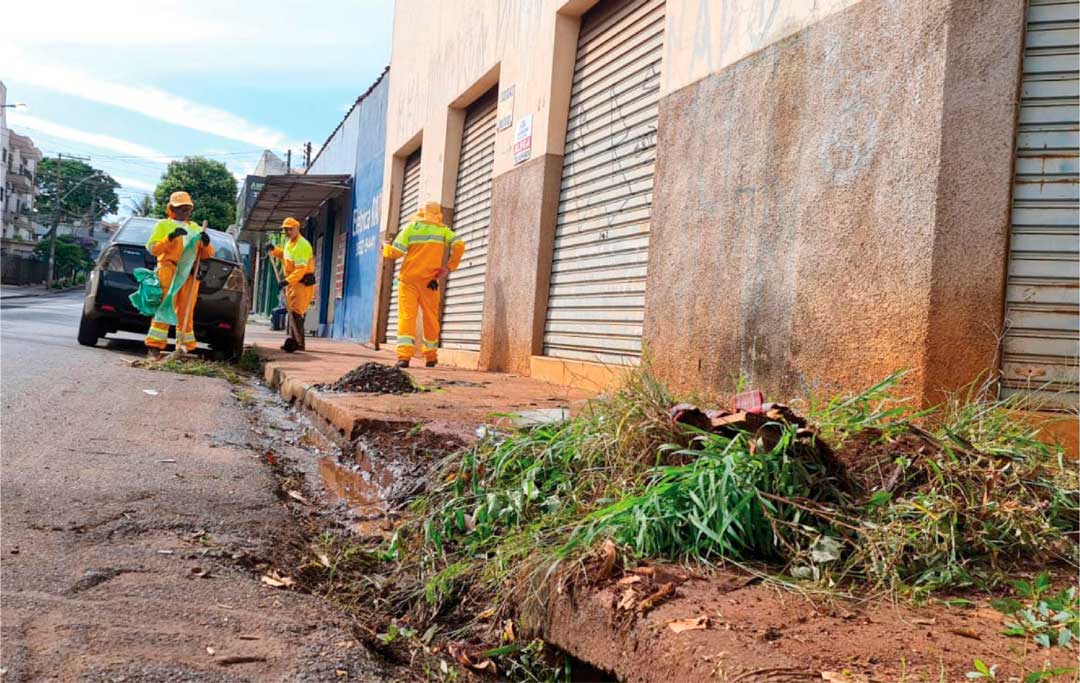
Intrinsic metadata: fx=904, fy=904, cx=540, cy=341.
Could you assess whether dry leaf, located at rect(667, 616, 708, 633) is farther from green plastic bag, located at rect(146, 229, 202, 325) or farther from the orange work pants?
green plastic bag, located at rect(146, 229, 202, 325)

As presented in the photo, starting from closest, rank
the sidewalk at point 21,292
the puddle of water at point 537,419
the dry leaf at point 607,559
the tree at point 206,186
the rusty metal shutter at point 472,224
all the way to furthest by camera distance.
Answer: the dry leaf at point 607,559 < the puddle of water at point 537,419 < the rusty metal shutter at point 472,224 < the sidewalk at point 21,292 < the tree at point 206,186

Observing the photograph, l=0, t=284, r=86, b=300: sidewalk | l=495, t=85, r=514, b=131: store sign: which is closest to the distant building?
l=0, t=284, r=86, b=300: sidewalk

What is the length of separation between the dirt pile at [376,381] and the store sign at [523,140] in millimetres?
2785

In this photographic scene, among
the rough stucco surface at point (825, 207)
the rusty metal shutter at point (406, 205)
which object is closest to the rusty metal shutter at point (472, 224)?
the rusty metal shutter at point (406, 205)

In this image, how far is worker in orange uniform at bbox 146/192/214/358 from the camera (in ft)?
28.3

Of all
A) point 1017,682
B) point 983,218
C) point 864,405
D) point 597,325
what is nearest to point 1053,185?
point 983,218

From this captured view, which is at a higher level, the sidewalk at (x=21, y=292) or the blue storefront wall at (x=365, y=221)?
the blue storefront wall at (x=365, y=221)

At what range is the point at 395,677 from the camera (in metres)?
2.11

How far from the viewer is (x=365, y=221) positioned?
1662cm

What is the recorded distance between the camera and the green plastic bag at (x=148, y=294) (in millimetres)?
8852

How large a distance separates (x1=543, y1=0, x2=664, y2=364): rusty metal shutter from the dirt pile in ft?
4.35

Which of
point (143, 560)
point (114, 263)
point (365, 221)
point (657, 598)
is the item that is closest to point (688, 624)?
point (657, 598)

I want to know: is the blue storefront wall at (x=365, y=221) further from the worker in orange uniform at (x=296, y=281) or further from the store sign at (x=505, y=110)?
the store sign at (x=505, y=110)

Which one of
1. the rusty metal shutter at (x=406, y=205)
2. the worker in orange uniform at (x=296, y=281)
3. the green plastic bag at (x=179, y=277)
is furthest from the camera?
the rusty metal shutter at (x=406, y=205)
